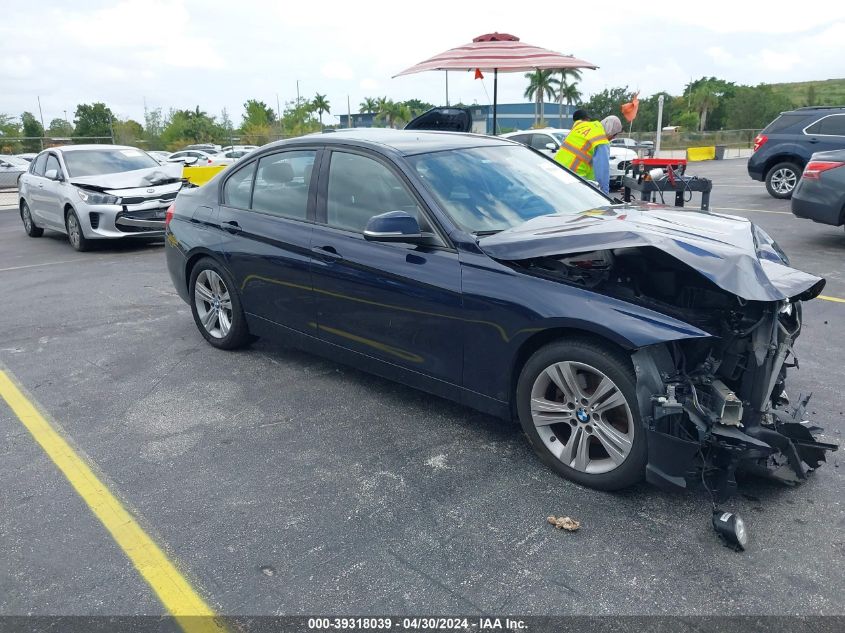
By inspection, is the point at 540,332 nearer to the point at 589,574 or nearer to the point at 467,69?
the point at 589,574

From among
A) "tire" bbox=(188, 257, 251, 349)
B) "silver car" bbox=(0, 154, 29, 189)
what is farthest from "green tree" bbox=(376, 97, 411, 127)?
"tire" bbox=(188, 257, 251, 349)

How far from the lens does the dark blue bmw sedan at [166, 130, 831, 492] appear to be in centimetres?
291

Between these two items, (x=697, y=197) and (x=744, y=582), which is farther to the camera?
(x=697, y=197)

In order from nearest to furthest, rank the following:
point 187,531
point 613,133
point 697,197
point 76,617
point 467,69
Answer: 1. point 76,617
2. point 187,531
3. point 613,133
4. point 467,69
5. point 697,197

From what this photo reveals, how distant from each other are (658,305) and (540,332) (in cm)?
55

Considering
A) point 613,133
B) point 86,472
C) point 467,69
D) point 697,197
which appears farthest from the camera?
point 697,197

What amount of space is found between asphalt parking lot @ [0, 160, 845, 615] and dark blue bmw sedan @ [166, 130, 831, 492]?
262 millimetres

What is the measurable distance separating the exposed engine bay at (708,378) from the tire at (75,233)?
362 inches

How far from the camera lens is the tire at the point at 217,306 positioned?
16.5ft

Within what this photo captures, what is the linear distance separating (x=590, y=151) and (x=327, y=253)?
462 centimetres

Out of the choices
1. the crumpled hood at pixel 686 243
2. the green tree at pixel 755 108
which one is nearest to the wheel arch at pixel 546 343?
the crumpled hood at pixel 686 243

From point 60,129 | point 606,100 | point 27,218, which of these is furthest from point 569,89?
point 27,218

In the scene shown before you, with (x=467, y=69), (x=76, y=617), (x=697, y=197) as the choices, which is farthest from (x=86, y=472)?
(x=697, y=197)

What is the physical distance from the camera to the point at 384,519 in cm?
305
